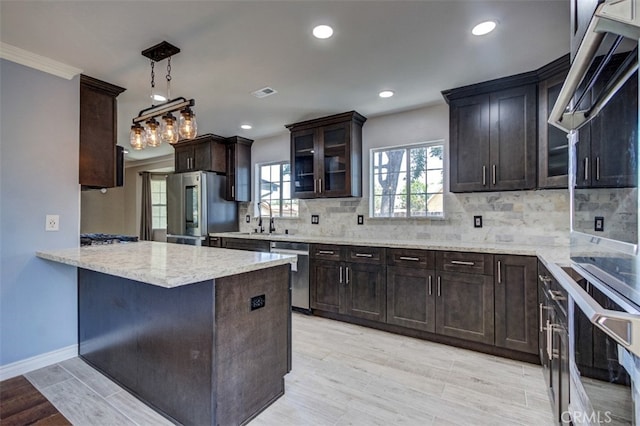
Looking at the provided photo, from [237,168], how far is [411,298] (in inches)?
131

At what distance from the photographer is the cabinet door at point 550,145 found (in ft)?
8.25

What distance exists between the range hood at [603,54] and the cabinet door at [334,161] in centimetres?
248

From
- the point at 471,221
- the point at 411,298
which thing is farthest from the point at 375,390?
the point at 471,221

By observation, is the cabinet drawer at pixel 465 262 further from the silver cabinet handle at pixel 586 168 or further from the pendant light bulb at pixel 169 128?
the pendant light bulb at pixel 169 128

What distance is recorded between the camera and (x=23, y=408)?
1.91 metres

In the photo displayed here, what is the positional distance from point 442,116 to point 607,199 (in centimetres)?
261

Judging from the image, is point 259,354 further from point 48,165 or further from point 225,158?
point 225,158

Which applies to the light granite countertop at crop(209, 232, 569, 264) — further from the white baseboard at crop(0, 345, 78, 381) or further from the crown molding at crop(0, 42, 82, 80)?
the crown molding at crop(0, 42, 82, 80)

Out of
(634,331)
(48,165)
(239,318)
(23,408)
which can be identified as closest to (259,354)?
(239,318)

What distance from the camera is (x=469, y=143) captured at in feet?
9.84

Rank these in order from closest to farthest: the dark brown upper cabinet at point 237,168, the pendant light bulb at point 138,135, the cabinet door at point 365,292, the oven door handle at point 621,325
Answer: the oven door handle at point 621,325 → the pendant light bulb at point 138,135 → the cabinet door at point 365,292 → the dark brown upper cabinet at point 237,168

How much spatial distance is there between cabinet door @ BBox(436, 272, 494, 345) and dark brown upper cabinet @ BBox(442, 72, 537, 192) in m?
0.89

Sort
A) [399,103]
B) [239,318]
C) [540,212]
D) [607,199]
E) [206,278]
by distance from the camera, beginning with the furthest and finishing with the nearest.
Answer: [399,103] < [540,212] < [239,318] < [206,278] < [607,199]

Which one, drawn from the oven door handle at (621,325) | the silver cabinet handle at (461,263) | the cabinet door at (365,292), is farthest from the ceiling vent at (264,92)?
the oven door handle at (621,325)
